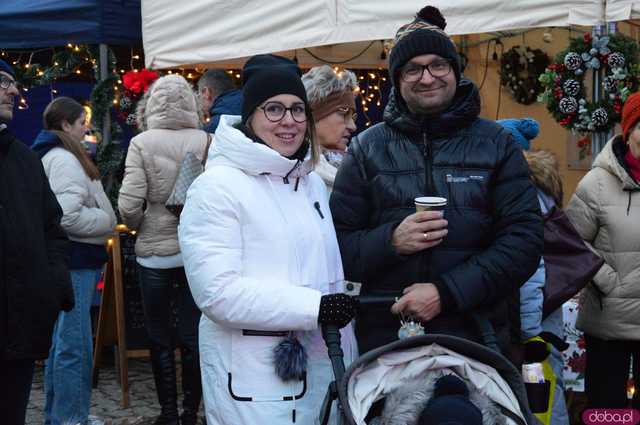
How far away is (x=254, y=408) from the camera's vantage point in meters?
3.11

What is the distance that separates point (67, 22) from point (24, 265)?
3.94 m

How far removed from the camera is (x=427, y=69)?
10.9ft

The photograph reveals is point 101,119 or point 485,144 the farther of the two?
point 101,119

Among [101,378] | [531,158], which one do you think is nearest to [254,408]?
[531,158]

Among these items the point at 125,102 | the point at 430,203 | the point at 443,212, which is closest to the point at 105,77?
the point at 125,102

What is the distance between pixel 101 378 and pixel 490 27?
4519 mm

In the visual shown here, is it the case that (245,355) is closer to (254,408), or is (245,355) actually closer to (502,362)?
(254,408)

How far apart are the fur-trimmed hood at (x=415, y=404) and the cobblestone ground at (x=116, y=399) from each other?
13.0 ft

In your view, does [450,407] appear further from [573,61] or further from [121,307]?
[121,307]

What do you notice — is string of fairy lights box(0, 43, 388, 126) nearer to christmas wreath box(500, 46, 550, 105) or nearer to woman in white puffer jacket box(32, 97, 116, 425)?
christmas wreath box(500, 46, 550, 105)

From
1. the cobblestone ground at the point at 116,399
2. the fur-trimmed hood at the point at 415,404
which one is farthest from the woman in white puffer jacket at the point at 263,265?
the cobblestone ground at the point at 116,399

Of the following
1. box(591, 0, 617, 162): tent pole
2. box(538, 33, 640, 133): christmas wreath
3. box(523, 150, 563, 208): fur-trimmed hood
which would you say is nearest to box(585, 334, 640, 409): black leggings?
box(523, 150, 563, 208): fur-trimmed hood

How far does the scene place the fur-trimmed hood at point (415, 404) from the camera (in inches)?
109

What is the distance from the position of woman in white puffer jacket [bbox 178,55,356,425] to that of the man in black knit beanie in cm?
19
